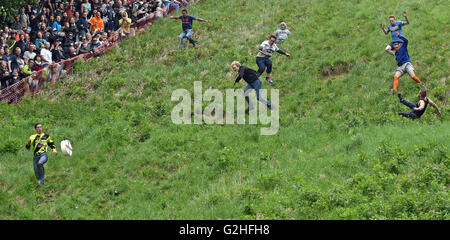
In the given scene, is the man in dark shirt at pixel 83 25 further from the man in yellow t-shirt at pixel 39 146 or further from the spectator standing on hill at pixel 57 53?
the man in yellow t-shirt at pixel 39 146

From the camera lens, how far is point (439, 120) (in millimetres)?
17547

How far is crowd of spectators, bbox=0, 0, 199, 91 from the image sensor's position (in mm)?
22531

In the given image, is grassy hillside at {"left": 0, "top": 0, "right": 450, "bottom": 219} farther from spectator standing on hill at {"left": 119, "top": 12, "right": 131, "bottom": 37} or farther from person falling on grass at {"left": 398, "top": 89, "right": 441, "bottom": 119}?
spectator standing on hill at {"left": 119, "top": 12, "right": 131, "bottom": 37}

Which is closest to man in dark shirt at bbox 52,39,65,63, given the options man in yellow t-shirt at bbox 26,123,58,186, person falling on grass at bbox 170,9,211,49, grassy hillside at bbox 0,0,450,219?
grassy hillside at bbox 0,0,450,219

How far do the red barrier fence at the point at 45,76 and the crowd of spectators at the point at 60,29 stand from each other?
0.22 m

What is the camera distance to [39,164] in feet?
53.3

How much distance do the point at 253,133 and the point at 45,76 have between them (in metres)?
9.83

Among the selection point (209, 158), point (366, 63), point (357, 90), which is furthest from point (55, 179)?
point (366, 63)

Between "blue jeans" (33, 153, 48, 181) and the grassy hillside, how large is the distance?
424 millimetres

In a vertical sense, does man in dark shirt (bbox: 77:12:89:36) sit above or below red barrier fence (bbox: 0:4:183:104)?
above

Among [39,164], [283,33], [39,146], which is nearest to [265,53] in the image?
[283,33]

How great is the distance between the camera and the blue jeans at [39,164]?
1620 cm

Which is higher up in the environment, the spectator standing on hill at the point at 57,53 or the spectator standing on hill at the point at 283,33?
the spectator standing on hill at the point at 283,33

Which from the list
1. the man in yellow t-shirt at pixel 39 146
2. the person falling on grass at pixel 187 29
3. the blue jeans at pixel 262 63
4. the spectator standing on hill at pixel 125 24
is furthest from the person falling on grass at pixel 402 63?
the spectator standing on hill at pixel 125 24
